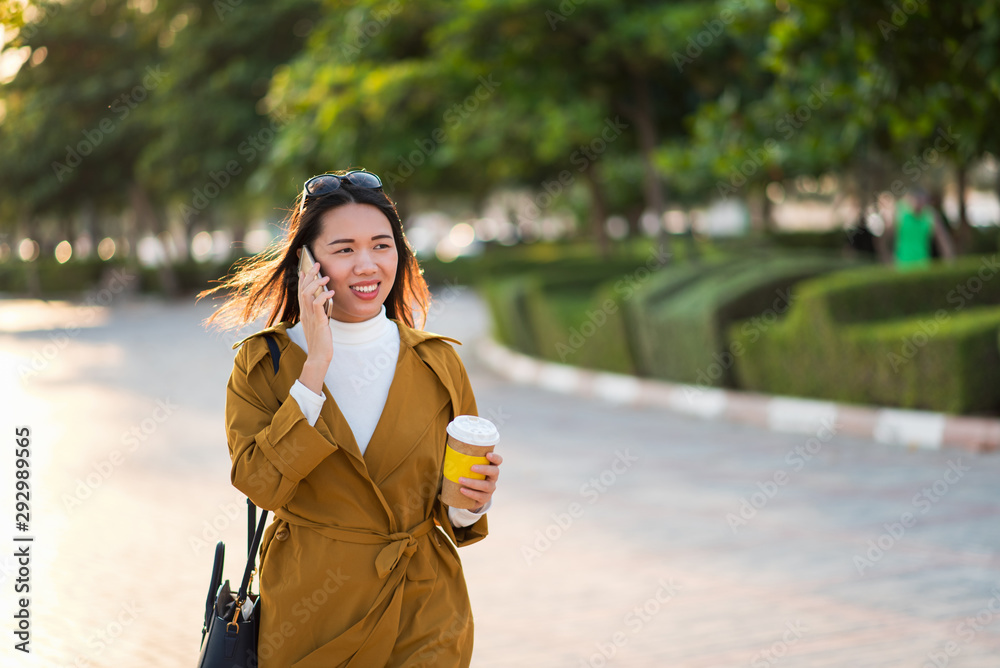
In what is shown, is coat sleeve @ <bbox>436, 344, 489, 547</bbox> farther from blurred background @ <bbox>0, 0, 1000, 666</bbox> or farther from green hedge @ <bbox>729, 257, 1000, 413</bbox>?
green hedge @ <bbox>729, 257, 1000, 413</bbox>

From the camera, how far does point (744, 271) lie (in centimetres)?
1262

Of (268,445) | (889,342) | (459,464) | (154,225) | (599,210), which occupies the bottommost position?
(889,342)

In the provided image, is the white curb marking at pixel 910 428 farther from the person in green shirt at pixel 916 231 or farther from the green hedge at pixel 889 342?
the person in green shirt at pixel 916 231

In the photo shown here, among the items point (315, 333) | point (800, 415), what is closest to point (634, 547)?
point (800, 415)

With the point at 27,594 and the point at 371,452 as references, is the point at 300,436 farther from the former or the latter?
the point at 27,594

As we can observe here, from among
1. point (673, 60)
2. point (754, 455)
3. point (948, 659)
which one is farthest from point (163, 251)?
point (948, 659)

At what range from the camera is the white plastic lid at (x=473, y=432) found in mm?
2334

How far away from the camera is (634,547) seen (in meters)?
6.15

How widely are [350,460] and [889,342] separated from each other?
24.3 ft

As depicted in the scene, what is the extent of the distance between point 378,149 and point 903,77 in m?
12.0

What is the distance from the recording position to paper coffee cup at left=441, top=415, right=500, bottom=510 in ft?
7.67

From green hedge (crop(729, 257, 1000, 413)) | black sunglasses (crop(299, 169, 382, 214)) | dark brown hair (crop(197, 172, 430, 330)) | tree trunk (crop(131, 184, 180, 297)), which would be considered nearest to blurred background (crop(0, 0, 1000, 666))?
green hedge (crop(729, 257, 1000, 413))

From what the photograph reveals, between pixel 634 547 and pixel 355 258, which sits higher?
pixel 355 258

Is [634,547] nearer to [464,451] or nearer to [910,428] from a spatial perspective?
A: [910,428]
